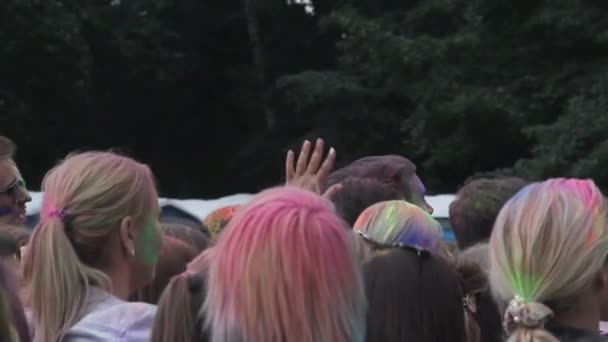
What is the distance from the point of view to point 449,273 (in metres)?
2.89

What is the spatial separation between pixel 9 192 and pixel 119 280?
4.56 ft

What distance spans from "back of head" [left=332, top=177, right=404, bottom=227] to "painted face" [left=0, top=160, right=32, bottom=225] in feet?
3.97

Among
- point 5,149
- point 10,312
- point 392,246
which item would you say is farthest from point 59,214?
point 5,149

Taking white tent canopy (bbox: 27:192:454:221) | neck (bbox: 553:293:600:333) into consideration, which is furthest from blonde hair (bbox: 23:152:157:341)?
white tent canopy (bbox: 27:192:454:221)

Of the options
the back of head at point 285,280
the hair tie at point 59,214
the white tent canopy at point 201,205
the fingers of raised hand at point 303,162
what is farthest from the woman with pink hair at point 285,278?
the white tent canopy at point 201,205

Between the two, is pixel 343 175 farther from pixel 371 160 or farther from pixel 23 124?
pixel 23 124

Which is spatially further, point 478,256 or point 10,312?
point 478,256

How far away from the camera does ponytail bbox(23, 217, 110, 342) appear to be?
2680 mm

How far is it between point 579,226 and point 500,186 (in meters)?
1.55

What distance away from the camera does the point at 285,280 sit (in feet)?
7.35

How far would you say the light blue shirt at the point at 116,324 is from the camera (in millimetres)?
2549

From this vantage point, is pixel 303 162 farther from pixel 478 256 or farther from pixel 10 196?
pixel 10 196

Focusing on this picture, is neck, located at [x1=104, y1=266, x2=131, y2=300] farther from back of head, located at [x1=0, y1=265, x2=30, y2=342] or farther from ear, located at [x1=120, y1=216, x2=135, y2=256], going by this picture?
back of head, located at [x1=0, y1=265, x2=30, y2=342]

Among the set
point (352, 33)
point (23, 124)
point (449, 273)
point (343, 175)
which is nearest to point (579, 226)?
point (449, 273)
